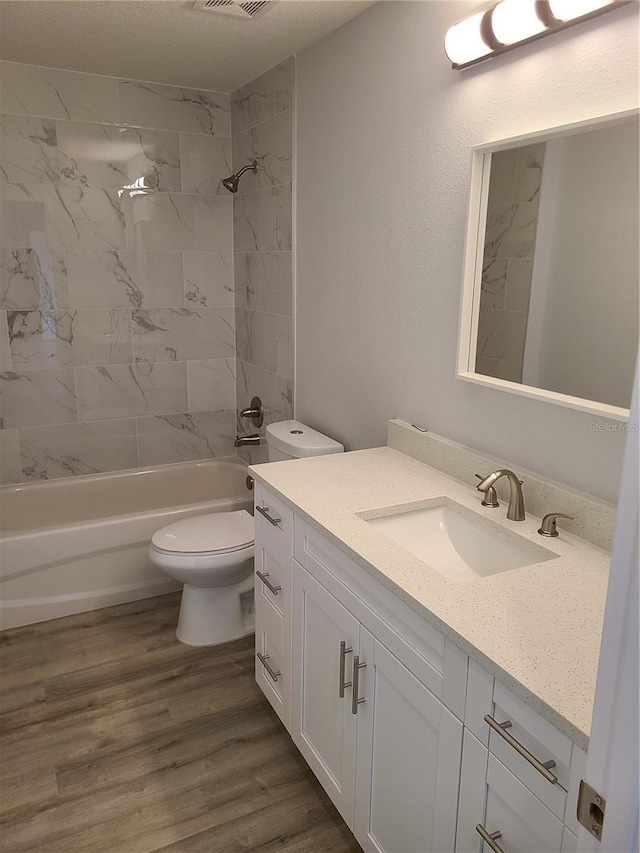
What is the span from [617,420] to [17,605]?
8.28 ft

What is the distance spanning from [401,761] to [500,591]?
18.1 inches

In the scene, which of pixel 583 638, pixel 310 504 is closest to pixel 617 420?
pixel 583 638

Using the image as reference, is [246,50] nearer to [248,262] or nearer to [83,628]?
[248,262]

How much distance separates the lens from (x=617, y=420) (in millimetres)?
1497

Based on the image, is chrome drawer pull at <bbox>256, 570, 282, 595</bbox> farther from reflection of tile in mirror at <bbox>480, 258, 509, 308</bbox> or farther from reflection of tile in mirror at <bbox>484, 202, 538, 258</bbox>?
reflection of tile in mirror at <bbox>484, 202, 538, 258</bbox>

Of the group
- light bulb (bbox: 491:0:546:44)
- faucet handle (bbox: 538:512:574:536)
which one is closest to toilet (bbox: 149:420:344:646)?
faucet handle (bbox: 538:512:574:536)

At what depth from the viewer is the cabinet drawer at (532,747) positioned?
3.29 feet

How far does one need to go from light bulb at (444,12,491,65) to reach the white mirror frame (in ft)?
0.77

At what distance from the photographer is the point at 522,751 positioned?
1061mm

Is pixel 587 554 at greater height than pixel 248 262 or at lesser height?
lesser

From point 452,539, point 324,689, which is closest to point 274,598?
point 324,689

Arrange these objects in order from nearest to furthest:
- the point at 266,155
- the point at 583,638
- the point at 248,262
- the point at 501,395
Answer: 1. the point at 583,638
2. the point at 501,395
3. the point at 266,155
4. the point at 248,262

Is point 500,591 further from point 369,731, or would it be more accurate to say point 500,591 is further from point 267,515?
point 267,515

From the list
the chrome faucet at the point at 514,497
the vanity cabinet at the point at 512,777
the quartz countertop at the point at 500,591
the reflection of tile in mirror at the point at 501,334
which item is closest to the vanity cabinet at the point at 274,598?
the quartz countertop at the point at 500,591
